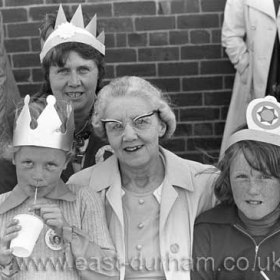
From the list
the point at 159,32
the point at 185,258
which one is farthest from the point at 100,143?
the point at 159,32

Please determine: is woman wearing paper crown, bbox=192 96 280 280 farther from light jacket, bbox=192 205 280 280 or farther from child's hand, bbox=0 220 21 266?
child's hand, bbox=0 220 21 266

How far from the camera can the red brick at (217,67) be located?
6195 mm

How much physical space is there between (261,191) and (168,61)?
319 cm

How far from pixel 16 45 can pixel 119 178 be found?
3.14 meters

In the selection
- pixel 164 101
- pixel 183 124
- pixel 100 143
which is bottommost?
pixel 183 124

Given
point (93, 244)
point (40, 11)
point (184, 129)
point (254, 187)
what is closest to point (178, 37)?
point (184, 129)

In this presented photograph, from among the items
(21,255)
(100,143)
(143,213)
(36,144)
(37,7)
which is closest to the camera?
(21,255)

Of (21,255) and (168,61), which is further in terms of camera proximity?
(168,61)

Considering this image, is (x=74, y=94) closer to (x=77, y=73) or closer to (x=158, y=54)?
(x=77, y=73)

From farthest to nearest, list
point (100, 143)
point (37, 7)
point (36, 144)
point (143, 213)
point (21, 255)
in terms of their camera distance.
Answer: point (37, 7)
point (100, 143)
point (143, 213)
point (36, 144)
point (21, 255)

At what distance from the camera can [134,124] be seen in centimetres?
323

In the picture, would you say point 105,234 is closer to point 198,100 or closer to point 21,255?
point 21,255

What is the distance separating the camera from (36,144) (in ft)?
10.2

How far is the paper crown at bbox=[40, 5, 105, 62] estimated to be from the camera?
3.92 metres
